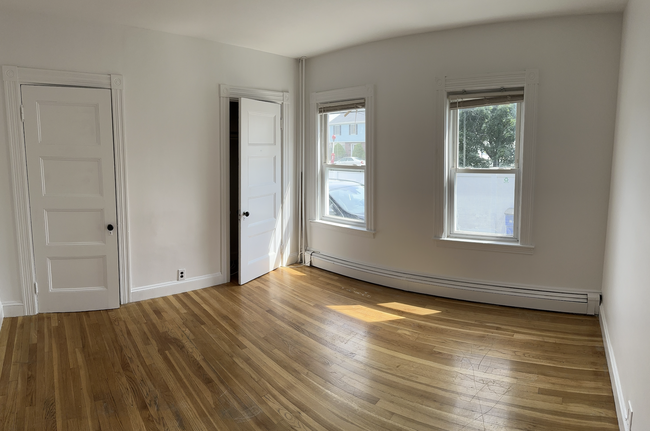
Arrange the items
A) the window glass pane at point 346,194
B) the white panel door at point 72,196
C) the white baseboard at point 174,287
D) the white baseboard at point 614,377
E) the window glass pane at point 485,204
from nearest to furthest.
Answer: the white baseboard at point 614,377
the white panel door at point 72,196
the window glass pane at point 485,204
the white baseboard at point 174,287
the window glass pane at point 346,194

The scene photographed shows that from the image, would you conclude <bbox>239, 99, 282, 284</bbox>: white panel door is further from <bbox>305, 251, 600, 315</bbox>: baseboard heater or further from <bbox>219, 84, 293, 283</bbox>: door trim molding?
<bbox>305, 251, 600, 315</bbox>: baseboard heater

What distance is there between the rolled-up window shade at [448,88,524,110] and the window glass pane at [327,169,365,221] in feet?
4.60

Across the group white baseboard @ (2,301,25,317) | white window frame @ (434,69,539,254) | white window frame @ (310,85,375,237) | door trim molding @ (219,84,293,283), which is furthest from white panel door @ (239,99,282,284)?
white baseboard @ (2,301,25,317)

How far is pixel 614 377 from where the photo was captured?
2.89 meters

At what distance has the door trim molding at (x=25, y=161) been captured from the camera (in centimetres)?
396

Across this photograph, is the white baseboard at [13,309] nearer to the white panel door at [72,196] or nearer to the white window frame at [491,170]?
the white panel door at [72,196]

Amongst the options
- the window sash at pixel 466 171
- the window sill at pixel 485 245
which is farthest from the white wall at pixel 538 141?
the window sash at pixel 466 171

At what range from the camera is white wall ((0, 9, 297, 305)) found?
404cm

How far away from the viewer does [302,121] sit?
5875 millimetres

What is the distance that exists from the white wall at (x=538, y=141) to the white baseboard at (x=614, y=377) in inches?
26.9

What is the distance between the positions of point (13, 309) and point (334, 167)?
12.2ft

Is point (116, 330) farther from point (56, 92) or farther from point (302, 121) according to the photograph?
point (302, 121)

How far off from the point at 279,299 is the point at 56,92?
9.49 feet

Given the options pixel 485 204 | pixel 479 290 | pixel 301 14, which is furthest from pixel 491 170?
pixel 301 14
